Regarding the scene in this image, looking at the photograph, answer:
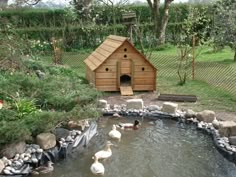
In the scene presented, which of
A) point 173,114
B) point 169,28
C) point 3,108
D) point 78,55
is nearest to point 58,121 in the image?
point 3,108

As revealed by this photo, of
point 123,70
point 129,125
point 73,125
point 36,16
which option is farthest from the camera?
point 36,16

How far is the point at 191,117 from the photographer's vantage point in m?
9.74

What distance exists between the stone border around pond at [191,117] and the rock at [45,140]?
287 centimetres

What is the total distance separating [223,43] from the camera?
16969 mm

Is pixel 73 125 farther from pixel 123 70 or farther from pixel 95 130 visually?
pixel 123 70

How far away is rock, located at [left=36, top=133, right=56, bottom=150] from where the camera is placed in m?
7.21

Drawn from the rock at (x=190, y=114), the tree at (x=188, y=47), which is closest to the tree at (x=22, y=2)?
the tree at (x=188, y=47)

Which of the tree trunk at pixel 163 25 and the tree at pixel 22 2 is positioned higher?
the tree at pixel 22 2

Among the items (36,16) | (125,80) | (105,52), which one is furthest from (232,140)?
(36,16)

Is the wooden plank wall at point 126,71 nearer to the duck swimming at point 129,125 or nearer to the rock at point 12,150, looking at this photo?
the duck swimming at point 129,125

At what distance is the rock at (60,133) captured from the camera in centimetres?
771

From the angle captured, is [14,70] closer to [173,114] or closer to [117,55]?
[117,55]

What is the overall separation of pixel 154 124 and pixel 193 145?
157 centimetres

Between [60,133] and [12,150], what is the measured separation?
1.13 m
